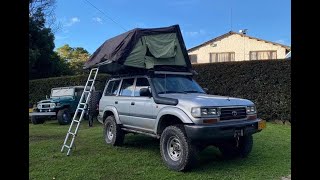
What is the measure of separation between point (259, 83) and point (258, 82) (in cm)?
6

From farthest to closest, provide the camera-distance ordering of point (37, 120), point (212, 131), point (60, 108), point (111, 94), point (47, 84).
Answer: point (47, 84) → point (37, 120) → point (60, 108) → point (111, 94) → point (212, 131)

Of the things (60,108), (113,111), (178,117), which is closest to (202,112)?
(178,117)

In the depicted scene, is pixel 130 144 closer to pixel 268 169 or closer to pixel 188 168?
pixel 188 168

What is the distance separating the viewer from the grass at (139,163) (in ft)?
19.0

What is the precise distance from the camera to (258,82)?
41.9ft

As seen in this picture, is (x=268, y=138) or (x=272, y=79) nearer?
(x=268, y=138)

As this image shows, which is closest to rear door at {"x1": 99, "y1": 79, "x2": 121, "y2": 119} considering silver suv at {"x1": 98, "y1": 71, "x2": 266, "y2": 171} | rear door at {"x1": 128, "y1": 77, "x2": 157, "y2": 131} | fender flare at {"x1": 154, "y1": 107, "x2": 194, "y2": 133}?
silver suv at {"x1": 98, "y1": 71, "x2": 266, "y2": 171}

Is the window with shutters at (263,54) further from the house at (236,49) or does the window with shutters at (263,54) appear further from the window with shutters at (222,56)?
the window with shutters at (222,56)

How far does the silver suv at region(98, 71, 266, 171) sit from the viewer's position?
19.0 feet

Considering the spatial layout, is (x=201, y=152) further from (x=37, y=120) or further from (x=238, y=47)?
(x=238, y=47)
